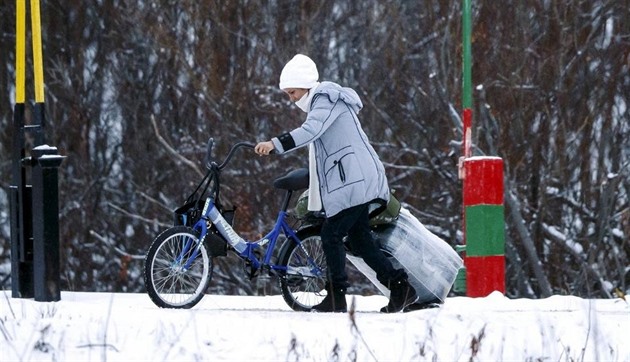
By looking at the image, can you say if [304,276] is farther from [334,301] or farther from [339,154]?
[339,154]

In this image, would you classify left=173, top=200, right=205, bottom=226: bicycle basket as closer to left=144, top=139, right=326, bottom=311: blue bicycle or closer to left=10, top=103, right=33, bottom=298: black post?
left=144, top=139, right=326, bottom=311: blue bicycle

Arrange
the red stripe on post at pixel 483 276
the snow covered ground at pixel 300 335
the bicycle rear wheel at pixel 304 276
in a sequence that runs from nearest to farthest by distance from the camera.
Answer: the snow covered ground at pixel 300 335 → the bicycle rear wheel at pixel 304 276 → the red stripe on post at pixel 483 276

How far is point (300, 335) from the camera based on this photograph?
22.8 ft

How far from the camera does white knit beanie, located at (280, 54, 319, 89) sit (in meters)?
8.52

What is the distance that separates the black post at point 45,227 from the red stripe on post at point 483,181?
269 cm

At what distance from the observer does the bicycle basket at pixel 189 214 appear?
28.8ft

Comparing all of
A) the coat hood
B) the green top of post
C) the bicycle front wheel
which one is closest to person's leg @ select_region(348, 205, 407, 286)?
the coat hood

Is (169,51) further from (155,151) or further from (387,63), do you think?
(387,63)

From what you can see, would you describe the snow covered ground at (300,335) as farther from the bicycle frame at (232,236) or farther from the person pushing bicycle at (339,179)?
the bicycle frame at (232,236)

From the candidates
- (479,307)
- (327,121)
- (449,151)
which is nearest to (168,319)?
(327,121)

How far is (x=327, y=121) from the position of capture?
8.44 m

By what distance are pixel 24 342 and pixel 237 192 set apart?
9.91 meters

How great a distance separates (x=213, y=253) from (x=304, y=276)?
0.56 m

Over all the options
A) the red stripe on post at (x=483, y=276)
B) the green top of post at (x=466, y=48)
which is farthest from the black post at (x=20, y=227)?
the green top of post at (x=466, y=48)
